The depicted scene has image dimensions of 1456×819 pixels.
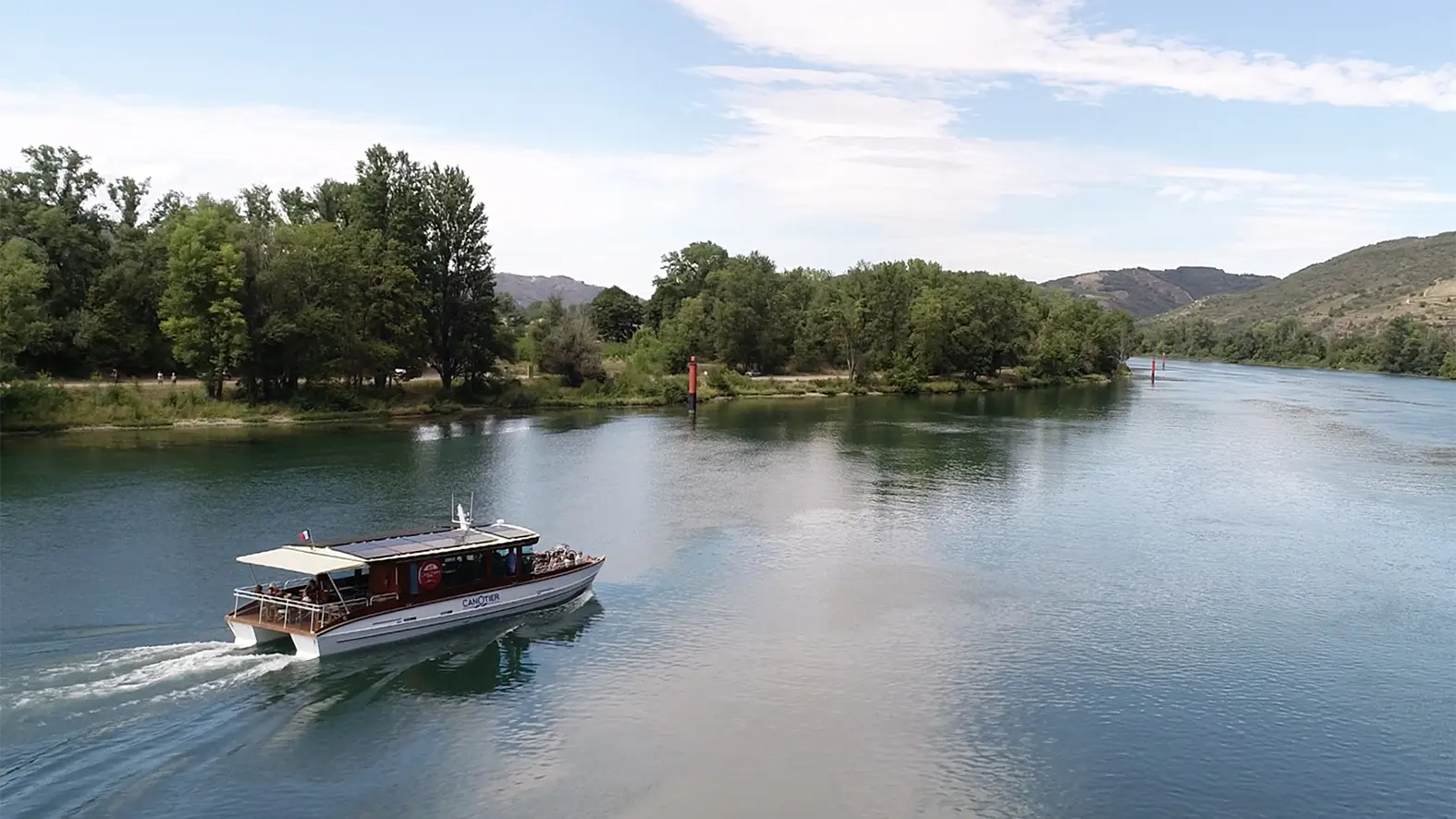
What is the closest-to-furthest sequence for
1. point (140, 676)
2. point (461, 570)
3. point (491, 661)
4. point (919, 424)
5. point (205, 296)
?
point (140, 676) → point (491, 661) → point (461, 570) → point (205, 296) → point (919, 424)

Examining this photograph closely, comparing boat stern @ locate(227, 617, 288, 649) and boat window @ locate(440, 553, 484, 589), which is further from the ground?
boat window @ locate(440, 553, 484, 589)

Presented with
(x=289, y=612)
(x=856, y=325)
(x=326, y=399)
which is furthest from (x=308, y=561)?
(x=856, y=325)

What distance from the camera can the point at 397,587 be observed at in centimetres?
2834

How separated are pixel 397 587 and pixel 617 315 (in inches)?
4967

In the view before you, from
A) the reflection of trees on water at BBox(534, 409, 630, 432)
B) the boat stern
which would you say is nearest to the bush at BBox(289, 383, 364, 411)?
the reflection of trees on water at BBox(534, 409, 630, 432)

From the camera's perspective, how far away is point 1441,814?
814 inches

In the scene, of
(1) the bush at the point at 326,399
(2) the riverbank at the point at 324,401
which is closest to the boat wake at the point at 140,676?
(2) the riverbank at the point at 324,401

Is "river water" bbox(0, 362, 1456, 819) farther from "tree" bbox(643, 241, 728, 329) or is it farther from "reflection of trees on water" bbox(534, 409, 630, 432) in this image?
"tree" bbox(643, 241, 728, 329)

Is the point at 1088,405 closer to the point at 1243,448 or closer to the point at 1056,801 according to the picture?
the point at 1243,448

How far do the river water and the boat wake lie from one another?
110 millimetres

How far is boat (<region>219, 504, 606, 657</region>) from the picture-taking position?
87.4ft

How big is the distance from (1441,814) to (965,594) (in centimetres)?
1529

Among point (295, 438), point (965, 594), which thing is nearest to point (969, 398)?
point (295, 438)

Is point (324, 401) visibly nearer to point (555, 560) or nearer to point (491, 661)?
point (555, 560)
